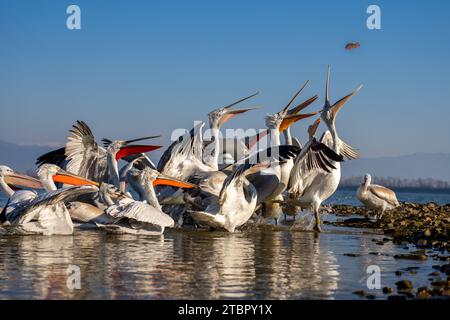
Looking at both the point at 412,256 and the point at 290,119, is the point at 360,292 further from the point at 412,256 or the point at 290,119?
the point at 290,119

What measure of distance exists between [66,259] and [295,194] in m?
4.52

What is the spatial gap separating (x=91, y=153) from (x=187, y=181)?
69.9 inches

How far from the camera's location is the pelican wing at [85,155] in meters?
11.0

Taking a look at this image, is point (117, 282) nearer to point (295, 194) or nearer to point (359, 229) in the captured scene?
point (295, 194)

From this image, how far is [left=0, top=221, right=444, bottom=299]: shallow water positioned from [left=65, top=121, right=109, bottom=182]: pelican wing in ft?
7.95

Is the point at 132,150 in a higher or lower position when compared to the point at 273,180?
higher

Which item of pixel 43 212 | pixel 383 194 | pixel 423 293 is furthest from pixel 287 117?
pixel 423 293

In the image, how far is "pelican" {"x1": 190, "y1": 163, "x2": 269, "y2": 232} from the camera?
9.08 metres

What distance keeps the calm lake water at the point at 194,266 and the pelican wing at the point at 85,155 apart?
7.55ft

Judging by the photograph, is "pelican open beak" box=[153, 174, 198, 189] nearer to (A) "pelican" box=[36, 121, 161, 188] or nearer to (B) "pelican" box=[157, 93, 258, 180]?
(B) "pelican" box=[157, 93, 258, 180]

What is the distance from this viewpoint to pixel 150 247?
292 inches

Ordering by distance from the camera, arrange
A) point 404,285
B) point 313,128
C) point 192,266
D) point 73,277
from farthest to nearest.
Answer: point 313,128 < point 192,266 < point 73,277 < point 404,285

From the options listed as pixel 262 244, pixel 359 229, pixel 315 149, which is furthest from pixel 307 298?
pixel 359 229

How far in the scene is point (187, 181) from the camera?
404 inches
